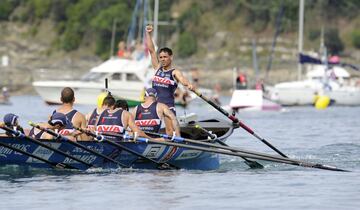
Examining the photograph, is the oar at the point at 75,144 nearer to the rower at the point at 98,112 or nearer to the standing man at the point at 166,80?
the rower at the point at 98,112

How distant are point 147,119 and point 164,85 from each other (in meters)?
0.75

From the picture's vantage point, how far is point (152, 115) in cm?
1925

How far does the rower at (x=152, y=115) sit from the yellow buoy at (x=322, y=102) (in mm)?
32397

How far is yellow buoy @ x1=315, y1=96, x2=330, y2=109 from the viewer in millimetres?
51250

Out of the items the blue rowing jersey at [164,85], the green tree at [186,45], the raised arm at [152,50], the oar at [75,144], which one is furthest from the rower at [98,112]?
the green tree at [186,45]

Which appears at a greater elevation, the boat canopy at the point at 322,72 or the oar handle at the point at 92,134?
the boat canopy at the point at 322,72

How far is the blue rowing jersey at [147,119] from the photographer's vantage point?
63.2 feet

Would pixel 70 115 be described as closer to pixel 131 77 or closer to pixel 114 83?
pixel 114 83

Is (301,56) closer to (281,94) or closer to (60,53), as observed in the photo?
(281,94)

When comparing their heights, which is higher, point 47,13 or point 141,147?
point 47,13

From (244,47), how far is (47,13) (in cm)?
2080

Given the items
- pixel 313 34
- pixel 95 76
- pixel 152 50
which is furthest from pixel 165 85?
pixel 313 34

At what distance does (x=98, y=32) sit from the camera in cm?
8606

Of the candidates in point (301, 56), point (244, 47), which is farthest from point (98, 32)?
point (301, 56)
